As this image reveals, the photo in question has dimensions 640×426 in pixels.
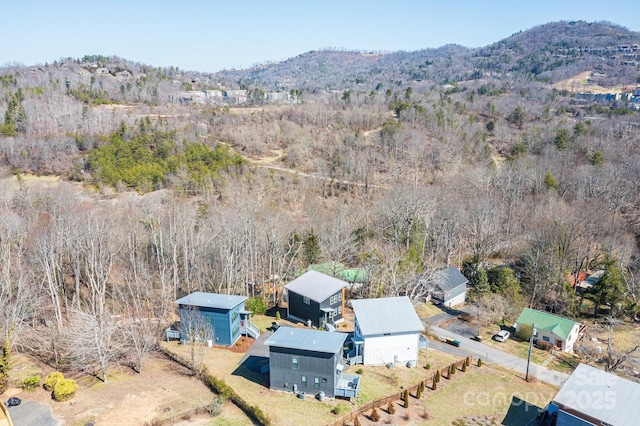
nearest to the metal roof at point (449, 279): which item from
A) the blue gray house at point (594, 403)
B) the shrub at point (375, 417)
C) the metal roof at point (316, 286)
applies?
the metal roof at point (316, 286)

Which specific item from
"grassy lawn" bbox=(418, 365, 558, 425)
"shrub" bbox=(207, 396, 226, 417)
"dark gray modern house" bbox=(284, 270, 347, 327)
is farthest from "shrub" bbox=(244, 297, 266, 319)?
"grassy lawn" bbox=(418, 365, 558, 425)

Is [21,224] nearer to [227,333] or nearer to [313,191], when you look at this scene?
[227,333]

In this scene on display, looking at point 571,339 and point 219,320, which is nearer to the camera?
point 219,320

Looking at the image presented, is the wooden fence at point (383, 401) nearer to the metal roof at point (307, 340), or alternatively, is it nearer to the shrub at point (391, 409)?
the shrub at point (391, 409)

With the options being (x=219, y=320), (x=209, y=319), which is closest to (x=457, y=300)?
(x=219, y=320)

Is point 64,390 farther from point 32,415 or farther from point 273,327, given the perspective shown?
point 273,327

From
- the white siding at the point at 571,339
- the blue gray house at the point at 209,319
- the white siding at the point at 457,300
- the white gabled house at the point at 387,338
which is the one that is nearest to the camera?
the white gabled house at the point at 387,338

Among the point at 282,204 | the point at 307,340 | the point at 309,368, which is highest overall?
the point at 282,204
